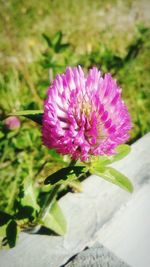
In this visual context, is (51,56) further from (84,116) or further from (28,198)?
(84,116)

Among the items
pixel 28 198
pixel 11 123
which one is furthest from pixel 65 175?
pixel 11 123

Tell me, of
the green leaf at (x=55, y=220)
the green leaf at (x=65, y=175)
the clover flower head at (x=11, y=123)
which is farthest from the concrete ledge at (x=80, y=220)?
the clover flower head at (x=11, y=123)

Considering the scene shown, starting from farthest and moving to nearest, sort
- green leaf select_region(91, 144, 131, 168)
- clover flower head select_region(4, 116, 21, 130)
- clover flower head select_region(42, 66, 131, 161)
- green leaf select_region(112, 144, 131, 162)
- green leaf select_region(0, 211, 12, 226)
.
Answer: clover flower head select_region(4, 116, 21, 130) → green leaf select_region(0, 211, 12, 226) → green leaf select_region(112, 144, 131, 162) → green leaf select_region(91, 144, 131, 168) → clover flower head select_region(42, 66, 131, 161)

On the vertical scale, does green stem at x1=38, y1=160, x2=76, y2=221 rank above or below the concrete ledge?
above

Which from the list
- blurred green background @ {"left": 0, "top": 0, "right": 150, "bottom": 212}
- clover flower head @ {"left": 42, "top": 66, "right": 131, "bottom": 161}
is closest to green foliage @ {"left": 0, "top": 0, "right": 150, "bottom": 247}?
blurred green background @ {"left": 0, "top": 0, "right": 150, "bottom": 212}

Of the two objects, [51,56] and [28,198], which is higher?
[51,56]

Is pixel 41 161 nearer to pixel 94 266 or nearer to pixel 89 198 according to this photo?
pixel 89 198

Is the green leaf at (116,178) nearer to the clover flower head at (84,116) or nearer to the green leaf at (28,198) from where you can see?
the clover flower head at (84,116)

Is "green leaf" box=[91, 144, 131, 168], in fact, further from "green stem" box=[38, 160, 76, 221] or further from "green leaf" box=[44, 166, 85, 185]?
"green stem" box=[38, 160, 76, 221]
